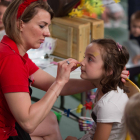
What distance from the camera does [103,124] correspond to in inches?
47.9

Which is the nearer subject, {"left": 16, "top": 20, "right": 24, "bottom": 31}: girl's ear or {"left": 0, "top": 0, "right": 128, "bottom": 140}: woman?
{"left": 0, "top": 0, "right": 128, "bottom": 140}: woman

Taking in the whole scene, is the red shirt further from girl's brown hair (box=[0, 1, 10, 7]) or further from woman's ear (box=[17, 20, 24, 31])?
girl's brown hair (box=[0, 1, 10, 7])

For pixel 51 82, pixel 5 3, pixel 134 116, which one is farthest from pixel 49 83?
pixel 5 3

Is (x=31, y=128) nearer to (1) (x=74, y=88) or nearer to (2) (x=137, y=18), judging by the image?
(1) (x=74, y=88)

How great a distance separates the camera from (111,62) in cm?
130

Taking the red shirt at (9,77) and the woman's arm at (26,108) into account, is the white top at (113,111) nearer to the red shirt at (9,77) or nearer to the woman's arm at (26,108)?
the woman's arm at (26,108)

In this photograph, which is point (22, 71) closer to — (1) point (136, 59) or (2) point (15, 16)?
(2) point (15, 16)

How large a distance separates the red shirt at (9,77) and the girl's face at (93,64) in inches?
13.4

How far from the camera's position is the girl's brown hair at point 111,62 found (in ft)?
4.27

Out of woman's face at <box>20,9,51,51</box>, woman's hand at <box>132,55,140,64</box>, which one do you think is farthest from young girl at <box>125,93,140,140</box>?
woman's hand at <box>132,55,140,64</box>

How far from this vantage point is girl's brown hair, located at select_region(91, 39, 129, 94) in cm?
130

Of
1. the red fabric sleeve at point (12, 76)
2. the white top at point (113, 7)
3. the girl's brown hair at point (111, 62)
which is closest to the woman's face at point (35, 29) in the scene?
the red fabric sleeve at point (12, 76)

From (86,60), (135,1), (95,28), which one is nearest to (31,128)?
(86,60)

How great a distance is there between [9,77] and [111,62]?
0.55 meters
